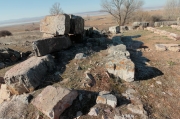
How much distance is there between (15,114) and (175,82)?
14.2 ft

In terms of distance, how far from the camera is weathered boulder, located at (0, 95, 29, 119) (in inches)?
→ 141

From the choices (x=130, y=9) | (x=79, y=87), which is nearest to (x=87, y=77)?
(x=79, y=87)

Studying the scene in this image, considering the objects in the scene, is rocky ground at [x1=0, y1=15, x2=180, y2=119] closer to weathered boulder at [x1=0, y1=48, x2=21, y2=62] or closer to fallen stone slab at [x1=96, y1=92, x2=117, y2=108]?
fallen stone slab at [x1=96, y1=92, x2=117, y2=108]

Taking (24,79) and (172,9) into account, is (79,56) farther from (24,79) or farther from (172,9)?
(172,9)

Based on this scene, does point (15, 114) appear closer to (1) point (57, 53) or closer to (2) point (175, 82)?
(1) point (57, 53)

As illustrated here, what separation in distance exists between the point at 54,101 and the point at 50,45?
2991mm

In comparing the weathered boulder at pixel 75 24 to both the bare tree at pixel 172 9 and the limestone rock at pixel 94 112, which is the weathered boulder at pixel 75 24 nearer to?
the limestone rock at pixel 94 112

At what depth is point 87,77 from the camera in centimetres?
456

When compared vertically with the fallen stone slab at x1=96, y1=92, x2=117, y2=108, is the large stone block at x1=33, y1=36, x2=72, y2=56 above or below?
above

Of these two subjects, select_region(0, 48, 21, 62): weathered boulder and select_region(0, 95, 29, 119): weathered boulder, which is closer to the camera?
select_region(0, 95, 29, 119): weathered boulder

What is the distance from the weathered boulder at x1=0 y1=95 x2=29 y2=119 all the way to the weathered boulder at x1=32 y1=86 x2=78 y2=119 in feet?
0.84

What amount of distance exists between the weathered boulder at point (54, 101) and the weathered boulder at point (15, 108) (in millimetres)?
256

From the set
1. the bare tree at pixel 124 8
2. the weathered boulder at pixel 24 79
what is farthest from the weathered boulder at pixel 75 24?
Result: the bare tree at pixel 124 8

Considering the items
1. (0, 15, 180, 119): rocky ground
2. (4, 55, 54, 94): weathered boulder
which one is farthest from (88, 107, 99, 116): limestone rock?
(4, 55, 54, 94): weathered boulder
